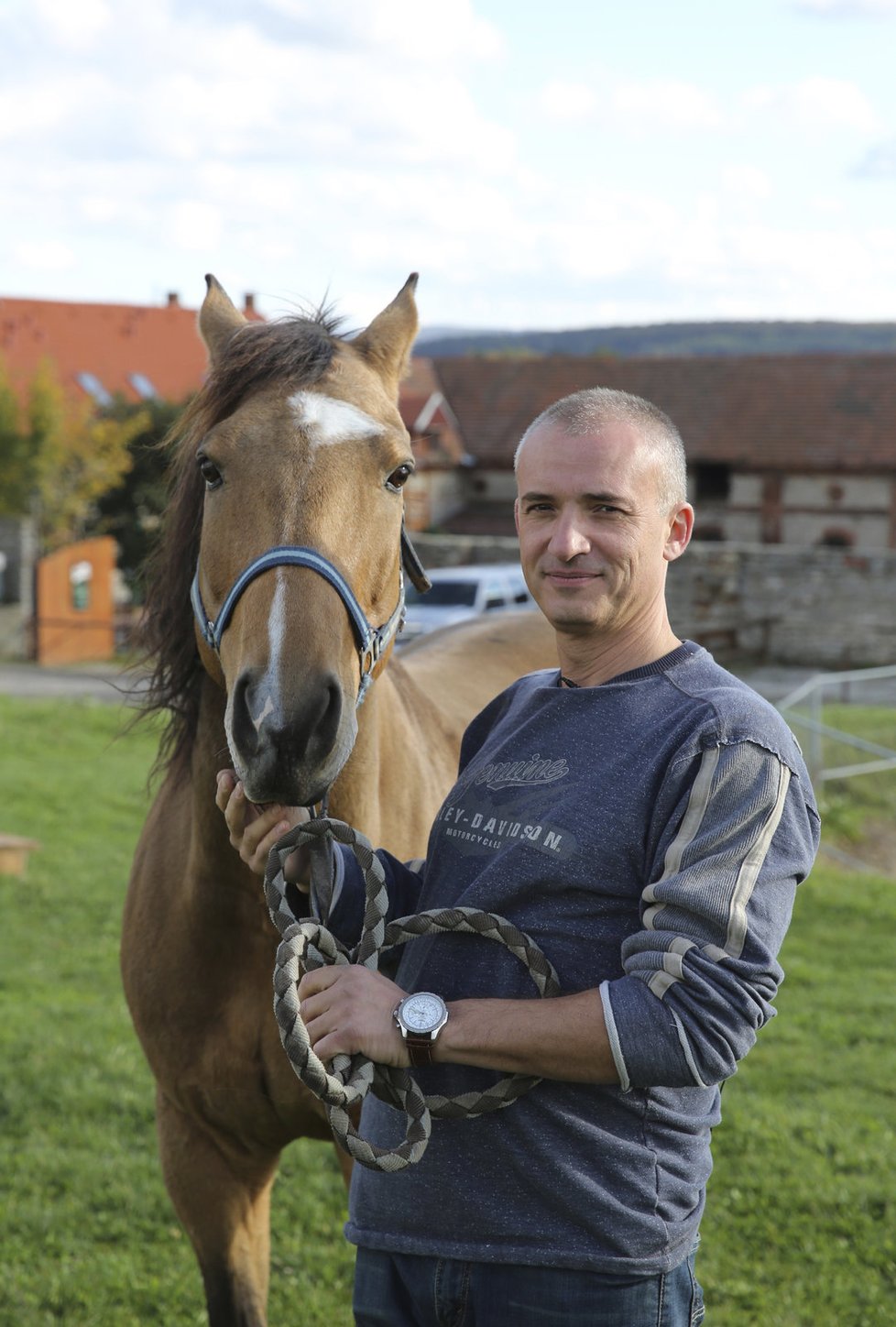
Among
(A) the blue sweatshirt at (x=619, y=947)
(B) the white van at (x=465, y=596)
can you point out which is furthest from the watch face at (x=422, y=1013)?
(B) the white van at (x=465, y=596)

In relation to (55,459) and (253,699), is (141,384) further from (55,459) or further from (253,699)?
(253,699)

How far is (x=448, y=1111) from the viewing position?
158 centimetres

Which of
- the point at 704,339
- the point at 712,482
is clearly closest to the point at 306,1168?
the point at 712,482

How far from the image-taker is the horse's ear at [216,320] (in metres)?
2.38

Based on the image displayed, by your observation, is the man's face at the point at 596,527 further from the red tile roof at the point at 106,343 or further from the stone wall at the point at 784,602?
the red tile roof at the point at 106,343

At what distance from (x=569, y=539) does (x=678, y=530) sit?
0.22 meters

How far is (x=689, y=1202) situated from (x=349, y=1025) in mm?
517

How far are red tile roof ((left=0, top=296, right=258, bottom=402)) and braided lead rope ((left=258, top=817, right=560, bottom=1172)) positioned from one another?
3266cm

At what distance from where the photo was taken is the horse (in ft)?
5.65

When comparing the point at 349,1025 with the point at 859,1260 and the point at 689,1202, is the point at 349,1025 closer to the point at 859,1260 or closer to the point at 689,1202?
the point at 689,1202

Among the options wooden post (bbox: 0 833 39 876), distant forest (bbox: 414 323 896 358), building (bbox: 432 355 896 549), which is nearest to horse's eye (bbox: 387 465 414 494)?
wooden post (bbox: 0 833 39 876)

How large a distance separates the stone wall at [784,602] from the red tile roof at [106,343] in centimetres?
1792

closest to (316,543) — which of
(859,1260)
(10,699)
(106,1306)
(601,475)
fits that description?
(601,475)

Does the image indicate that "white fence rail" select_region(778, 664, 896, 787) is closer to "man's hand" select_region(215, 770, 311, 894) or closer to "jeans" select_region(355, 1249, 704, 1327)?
"man's hand" select_region(215, 770, 311, 894)
